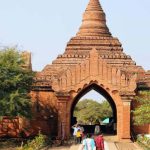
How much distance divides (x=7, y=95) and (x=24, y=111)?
126 centimetres

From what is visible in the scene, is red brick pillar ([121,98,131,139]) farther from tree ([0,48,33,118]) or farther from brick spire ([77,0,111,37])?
brick spire ([77,0,111,37])

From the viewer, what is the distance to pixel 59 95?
3198 centimetres

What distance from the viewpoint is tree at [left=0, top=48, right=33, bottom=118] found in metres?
29.4

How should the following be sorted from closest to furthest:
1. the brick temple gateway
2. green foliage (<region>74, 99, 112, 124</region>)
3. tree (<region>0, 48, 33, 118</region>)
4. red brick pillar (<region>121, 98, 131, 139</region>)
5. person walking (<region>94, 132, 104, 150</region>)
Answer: person walking (<region>94, 132, 104, 150</region>)
tree (<region>0, 48, 33, 118</region>)
red brick pillar (<region>121, 98, 131, 139</region>)
the brick temple gateway
green foliage (<region>74, 99, 112, 124</region>)

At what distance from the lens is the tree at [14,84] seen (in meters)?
29.4

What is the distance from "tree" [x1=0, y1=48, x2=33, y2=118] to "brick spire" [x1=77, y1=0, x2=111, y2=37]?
9.84m

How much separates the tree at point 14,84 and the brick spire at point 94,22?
9839 mm

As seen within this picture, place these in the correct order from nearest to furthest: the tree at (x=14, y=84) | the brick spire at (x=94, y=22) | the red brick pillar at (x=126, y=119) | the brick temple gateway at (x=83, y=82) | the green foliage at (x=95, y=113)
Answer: the tree at (x=14, y=84) < the red brick pillar at (x=126, y=119) < the brick temple gateway at (x=83, y=82) < the brick spire at (x=94, y=22) < the green foliage at (x=95, y=113)

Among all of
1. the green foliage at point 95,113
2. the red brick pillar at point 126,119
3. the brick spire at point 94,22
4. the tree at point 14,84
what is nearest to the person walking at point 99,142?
the tree at point 14,84

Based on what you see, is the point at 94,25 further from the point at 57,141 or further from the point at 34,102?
the point at 57,141

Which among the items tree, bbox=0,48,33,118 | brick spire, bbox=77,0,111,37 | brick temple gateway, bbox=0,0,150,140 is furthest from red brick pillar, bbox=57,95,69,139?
brick spire, bbox=77,0,111,37

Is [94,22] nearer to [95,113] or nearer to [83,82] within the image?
[83,82]

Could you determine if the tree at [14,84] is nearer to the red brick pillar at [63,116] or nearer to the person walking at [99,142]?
the red brick pillar at [63,116]

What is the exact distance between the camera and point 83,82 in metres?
32.3
